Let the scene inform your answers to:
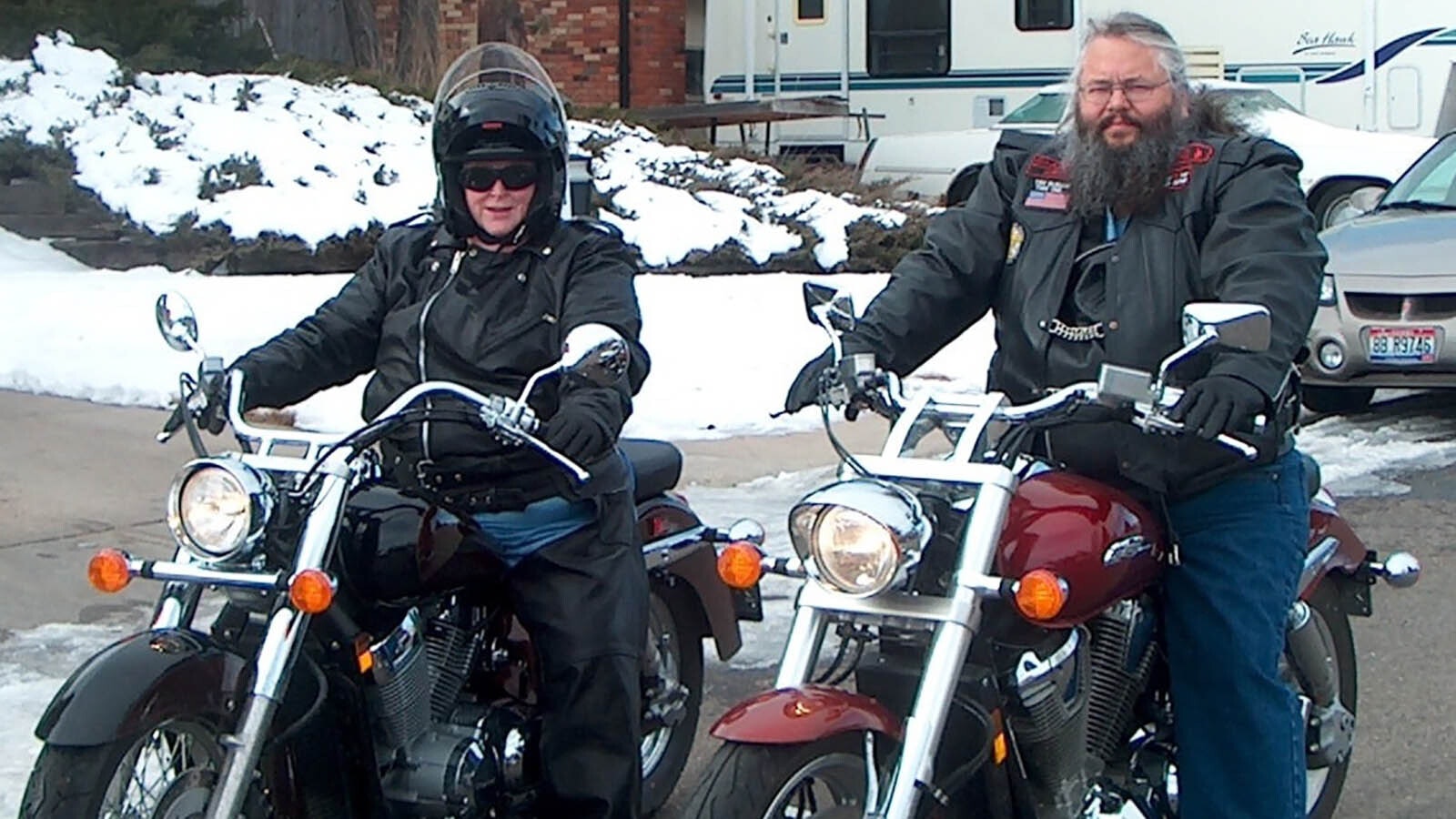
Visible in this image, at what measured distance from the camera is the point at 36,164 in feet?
42.7

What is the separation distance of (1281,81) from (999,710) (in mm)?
16171

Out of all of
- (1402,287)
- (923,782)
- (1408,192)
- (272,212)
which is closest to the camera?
(923,782)

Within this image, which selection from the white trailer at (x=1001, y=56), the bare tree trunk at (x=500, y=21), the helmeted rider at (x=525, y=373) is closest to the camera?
the helmeted rider at (x=525, y=373)

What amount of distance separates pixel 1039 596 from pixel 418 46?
14548 mm

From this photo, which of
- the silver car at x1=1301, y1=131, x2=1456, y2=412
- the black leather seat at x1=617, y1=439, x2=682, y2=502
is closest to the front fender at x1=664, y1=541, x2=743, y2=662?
the black leather seat at x1=617, y1=439, x2=682, y2=502

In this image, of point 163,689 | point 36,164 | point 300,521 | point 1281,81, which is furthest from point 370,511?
point 1281,81

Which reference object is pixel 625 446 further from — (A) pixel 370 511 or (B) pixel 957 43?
(B) pixel 957 43

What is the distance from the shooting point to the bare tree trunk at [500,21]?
1617 cm

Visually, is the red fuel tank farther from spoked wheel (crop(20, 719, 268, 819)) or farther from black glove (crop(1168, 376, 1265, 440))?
spoked wheel (crop(20, 719, 268, 819))

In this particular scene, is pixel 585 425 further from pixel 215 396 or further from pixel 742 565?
pixel 215 396

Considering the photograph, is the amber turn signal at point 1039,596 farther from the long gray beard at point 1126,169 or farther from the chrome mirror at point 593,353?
the long gray beard at point 1126,169

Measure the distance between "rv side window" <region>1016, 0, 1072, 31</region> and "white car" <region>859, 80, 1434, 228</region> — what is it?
0.88 meters

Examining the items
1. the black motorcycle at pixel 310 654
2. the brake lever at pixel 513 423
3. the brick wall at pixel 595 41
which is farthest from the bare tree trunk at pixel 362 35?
the brake lever at pixel 513 423

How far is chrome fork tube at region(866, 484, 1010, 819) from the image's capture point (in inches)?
124
